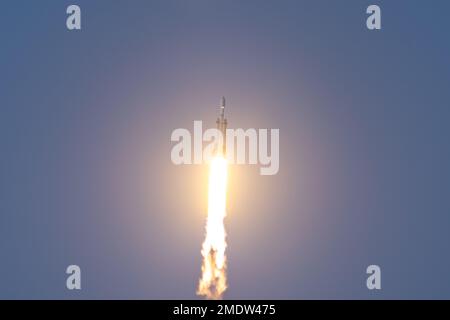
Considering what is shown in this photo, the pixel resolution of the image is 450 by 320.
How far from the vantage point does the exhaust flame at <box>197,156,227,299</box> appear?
119 metres

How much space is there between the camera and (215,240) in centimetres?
12200

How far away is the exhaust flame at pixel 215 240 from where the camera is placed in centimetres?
11900

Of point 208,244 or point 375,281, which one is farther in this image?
point 375,281
